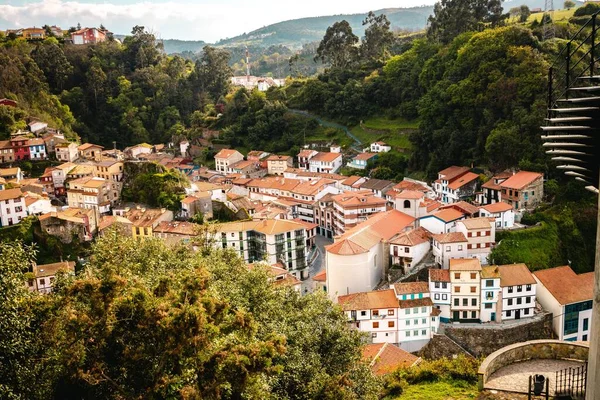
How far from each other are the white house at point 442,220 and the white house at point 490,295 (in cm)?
473

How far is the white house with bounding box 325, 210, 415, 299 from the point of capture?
32.0 meters

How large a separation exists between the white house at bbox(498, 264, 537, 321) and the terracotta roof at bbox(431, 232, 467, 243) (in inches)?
115

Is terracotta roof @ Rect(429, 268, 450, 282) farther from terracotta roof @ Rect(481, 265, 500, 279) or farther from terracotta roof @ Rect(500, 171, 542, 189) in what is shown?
terracotta roof @ Rect(500, 171, 542, 189)

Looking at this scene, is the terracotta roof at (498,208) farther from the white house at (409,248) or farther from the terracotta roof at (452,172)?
the terracotta roof at (452,172)

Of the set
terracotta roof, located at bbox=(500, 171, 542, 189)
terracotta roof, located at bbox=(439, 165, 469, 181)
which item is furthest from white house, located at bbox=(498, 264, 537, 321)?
terracotta roof, located at bbox=(439, 165, 469, 181)

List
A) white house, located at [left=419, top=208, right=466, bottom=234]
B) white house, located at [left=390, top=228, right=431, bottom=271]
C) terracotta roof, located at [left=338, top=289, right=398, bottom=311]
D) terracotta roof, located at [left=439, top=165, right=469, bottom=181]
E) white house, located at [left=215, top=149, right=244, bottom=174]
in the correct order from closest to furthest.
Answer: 1. terracotta roof, located at [left=338, top=289, right=398, bottom=311]
2. white house, located at [left=390, top=228, right=431, bottom=271]
3. white house, located at [left=419, top=208, right=466, bottom=234]
4. terracotta roof, located at [left=439, top=165, right=469, bottom=181]
5. white house, located at [left=215, top=149, right=244, bottom=174]

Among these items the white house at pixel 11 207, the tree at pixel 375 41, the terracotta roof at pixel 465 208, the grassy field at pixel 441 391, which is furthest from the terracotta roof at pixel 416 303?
the tree at pixel 375 41

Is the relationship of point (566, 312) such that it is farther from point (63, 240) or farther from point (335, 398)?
point (63, 240)

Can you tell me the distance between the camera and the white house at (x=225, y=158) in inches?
2424

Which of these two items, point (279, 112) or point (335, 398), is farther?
point (279, 112)

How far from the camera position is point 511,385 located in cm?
1027

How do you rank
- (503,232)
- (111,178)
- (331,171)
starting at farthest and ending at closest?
(331,171) → (111,178) → (503,232)

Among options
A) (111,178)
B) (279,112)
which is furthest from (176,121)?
A: (111,178)

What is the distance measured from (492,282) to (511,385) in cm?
1973
